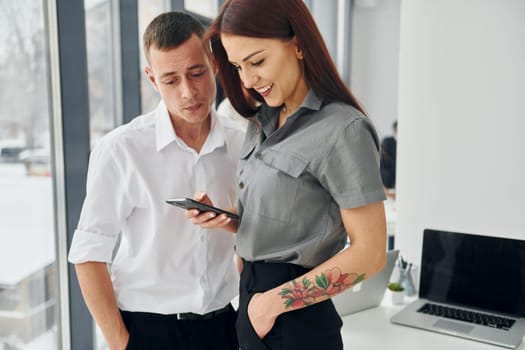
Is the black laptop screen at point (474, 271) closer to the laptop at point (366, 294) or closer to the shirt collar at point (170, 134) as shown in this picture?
the laptop at point (366, 294)

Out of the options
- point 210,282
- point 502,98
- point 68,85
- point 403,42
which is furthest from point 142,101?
point 502,98

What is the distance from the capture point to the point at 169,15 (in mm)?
1497

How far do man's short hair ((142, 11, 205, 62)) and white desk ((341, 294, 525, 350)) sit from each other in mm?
1141

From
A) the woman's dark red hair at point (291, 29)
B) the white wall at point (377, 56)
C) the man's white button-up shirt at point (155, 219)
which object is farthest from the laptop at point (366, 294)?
the white wall at point (377, 56)

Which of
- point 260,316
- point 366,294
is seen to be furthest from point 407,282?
point 260,316

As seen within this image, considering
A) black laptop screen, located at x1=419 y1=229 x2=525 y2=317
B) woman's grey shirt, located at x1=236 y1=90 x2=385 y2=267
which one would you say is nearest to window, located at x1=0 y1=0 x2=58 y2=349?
woman's grey shirt, located at x1=236 y1=90 x2=385 y2=267

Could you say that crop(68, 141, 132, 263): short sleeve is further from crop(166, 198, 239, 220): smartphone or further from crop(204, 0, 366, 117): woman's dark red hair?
crop(204, 0, 366, 117): woman's dark red hair

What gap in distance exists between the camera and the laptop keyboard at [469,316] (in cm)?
198

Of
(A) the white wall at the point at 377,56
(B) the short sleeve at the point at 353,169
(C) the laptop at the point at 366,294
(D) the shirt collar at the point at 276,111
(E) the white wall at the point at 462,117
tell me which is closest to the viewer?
(B) the short sleeve at the point at 353,169

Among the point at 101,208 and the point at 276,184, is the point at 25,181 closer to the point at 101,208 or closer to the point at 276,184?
the point at 101,208

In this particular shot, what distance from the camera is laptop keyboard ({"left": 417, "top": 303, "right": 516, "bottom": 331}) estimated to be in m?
1.98

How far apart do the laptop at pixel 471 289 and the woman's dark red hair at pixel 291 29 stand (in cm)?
105

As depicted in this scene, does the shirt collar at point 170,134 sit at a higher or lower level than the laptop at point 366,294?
higher

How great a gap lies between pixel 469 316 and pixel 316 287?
1.06 meters
